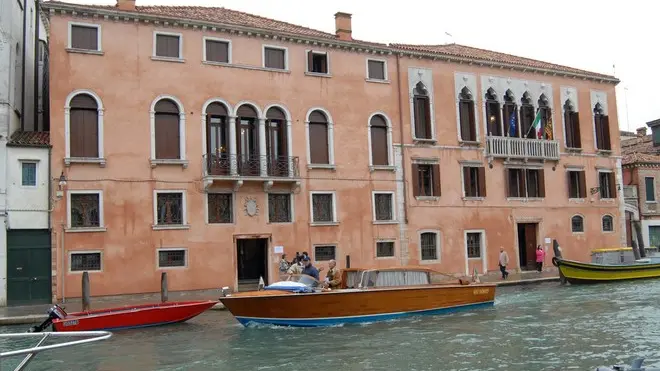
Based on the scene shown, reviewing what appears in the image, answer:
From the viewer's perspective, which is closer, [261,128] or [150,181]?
[150,181]

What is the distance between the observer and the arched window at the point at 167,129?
22.1 metres

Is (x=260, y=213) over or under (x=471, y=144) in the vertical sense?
under

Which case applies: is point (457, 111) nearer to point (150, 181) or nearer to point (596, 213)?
point (596, 213)

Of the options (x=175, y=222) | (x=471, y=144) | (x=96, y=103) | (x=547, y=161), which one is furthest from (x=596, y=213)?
(x=96, y=103)

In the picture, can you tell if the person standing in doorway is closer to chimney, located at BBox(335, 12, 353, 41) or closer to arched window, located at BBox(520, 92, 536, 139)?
arched window, located at BBox(520, 92, 536, 139)

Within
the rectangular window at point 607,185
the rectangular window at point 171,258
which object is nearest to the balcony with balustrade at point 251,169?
the rectangular window at point 171,258

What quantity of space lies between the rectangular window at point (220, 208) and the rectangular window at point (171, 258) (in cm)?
137

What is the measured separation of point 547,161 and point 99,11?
1819 centimetres

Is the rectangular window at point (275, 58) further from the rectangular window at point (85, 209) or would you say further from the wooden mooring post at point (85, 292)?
the wooden mooring post at point (85, 292)

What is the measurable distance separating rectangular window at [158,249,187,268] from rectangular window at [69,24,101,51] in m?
6.42

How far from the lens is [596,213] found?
30.7 meters

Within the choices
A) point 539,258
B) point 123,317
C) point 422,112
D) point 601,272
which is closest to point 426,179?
point 422,112

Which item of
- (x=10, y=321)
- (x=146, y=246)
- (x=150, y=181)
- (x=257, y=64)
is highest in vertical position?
(x=257, y=64)

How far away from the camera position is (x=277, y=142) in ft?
78.7
